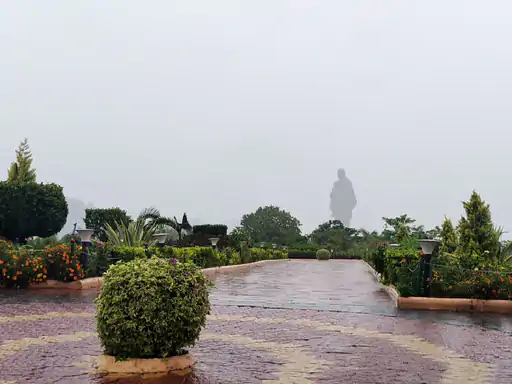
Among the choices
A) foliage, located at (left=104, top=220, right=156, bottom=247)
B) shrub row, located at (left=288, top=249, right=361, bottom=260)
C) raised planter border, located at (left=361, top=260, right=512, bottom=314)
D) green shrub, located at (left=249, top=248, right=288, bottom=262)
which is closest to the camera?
raised planter border, located at (left=361, top=260, right=512, bottom=314)

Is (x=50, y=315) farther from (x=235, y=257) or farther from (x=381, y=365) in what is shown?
(x=235, y=257)

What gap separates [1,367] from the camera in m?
5.42

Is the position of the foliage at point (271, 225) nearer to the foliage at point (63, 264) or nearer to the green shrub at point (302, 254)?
the green shrub at point (302, 254)

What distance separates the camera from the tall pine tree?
12.6m

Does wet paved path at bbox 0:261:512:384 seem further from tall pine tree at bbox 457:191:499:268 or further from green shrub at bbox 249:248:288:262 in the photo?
green shrub at bbox 249:248:288:262

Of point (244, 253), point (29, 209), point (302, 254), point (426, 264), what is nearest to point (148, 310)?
point (426, 264)

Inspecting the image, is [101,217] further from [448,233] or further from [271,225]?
[271,225]

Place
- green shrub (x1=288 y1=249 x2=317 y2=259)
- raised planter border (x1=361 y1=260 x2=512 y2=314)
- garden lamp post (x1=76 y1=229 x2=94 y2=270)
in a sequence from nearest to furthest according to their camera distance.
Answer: raised planter border (x1=361 y1=260 x2=512 y2=314), garden lamp post (x1=76 y1=229 x2=94 y2=270), green shrub (x1=288 y1=249 x2=317 y2=259)

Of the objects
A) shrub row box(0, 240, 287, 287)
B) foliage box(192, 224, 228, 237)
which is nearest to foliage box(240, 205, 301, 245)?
foliage box(192, 224, 228, 237)

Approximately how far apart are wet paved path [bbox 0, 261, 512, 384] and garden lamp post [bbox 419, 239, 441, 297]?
0.86 m

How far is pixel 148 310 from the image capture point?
16.6 ft

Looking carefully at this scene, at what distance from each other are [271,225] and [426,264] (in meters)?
69.5

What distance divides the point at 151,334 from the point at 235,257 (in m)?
22.3

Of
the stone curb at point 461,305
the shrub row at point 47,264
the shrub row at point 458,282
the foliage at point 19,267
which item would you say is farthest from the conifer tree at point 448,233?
the foliage at point 19,267
